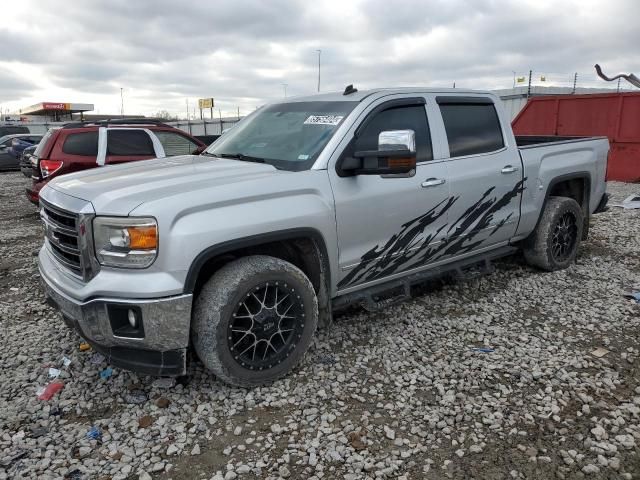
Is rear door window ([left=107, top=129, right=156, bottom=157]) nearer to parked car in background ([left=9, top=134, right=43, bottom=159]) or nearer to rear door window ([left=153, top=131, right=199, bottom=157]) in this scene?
rear door window ([left=153, top=131, right=199, bottom=157])

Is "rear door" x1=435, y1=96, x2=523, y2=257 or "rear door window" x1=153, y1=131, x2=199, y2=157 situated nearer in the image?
"rear door" x1=435, y1=96, x2=523, y2=257

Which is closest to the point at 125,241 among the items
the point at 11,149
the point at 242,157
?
the point at 242,157

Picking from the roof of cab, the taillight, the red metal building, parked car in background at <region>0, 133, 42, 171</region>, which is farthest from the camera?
parked car in background at <region>0, 133, 42, 171</region>

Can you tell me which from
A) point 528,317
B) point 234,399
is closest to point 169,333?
point 234,399

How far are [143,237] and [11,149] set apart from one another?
1935 cm

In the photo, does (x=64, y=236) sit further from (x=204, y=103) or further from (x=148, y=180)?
(x=204, y=103)

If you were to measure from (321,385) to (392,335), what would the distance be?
3.04ft

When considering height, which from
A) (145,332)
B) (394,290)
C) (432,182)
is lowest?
(394,290)

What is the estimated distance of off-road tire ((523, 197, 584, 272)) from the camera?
5.32 metres

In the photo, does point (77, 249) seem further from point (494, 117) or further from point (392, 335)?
point (494, 117)

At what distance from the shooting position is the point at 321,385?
3.38 meters

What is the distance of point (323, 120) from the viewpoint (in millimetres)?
3818

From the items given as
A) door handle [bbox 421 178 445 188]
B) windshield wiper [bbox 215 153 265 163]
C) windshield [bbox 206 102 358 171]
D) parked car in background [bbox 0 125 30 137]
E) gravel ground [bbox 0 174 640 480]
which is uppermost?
parked car in background [bbox 0 125 30 137]

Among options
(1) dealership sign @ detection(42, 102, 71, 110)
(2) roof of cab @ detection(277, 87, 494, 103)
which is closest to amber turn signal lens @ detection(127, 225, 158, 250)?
(2) roof of cab @ detection(277, 87, 494, 103)
